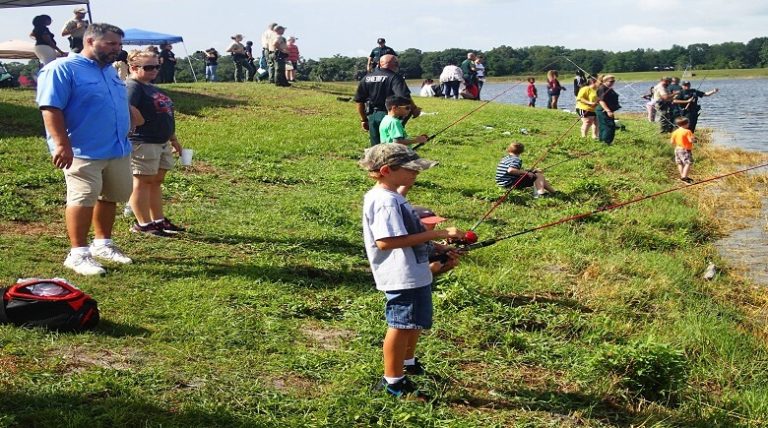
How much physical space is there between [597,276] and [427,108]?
13.5 meters

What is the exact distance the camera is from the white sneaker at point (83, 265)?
559 cm

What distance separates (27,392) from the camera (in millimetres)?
3754

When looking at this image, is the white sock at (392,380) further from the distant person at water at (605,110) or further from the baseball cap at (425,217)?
the distant person at water at (605,110)

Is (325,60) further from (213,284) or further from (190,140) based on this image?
(213,284)

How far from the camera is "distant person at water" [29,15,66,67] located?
12.0 metres

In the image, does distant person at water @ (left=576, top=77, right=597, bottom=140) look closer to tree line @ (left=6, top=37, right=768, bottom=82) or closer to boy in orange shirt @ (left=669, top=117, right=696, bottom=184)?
tree line @ (left=6, top=37, right=768, bottom=82)

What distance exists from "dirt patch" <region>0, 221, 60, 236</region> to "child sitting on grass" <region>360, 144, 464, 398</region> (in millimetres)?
3998

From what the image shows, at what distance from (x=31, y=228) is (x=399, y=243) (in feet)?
14.7

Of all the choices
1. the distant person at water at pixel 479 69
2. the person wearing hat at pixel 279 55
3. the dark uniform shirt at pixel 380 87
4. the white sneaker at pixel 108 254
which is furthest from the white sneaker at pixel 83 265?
the distant person at water at pixel 479 69

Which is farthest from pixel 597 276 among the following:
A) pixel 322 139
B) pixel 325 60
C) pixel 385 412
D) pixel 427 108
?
pixel 325 60

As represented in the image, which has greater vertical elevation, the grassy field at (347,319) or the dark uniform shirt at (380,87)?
the dark uniform shirt at (380,87)

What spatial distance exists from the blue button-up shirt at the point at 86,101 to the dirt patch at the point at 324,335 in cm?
193

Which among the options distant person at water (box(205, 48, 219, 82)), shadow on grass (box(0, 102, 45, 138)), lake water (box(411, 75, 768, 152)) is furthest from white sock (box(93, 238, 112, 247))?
distant person at water (box(205, 48, 219, 82))

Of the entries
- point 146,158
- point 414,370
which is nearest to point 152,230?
point 146,158
